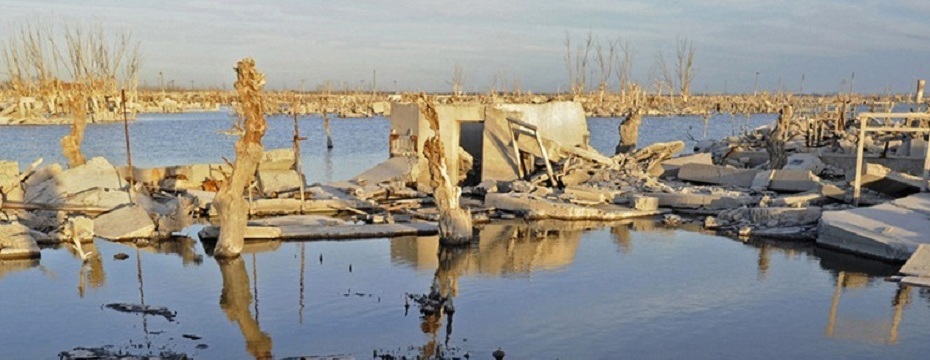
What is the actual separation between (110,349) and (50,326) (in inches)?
64.2

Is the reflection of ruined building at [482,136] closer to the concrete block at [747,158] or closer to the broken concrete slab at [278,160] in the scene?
the broken concrete slab at [278,160]

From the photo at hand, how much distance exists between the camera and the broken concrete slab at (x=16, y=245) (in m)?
14.1

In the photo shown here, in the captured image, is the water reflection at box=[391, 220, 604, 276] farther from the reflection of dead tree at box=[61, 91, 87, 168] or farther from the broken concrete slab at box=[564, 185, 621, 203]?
the reflection of dead tree at box=[61, 91, 87, 168]

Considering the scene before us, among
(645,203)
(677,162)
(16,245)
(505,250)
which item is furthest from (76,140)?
(677,162)

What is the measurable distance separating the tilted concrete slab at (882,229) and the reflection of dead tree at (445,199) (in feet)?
21.7

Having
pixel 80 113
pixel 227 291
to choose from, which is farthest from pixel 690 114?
pixel 227 291

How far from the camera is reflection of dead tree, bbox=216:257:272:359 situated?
9406mm

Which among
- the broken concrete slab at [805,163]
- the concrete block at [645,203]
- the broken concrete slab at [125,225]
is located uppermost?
the broken concrete slab at [805,163]

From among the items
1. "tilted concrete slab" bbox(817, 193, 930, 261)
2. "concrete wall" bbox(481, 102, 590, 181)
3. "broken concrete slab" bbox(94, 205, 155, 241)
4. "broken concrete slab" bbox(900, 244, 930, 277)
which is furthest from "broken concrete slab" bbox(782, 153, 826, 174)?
"broken concrete slab" bbox(94, 205, 155, 241)

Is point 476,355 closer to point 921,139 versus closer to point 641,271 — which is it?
point 641,271

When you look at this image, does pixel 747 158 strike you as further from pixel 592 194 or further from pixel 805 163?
pixel 592 194

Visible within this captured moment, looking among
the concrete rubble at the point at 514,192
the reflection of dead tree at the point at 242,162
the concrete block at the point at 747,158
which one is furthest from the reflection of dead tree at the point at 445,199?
the concrete block at the point at 747,158

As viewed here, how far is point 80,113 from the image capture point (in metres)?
23.7

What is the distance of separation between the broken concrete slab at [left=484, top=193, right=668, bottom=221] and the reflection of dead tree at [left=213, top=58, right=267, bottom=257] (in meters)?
6.75
